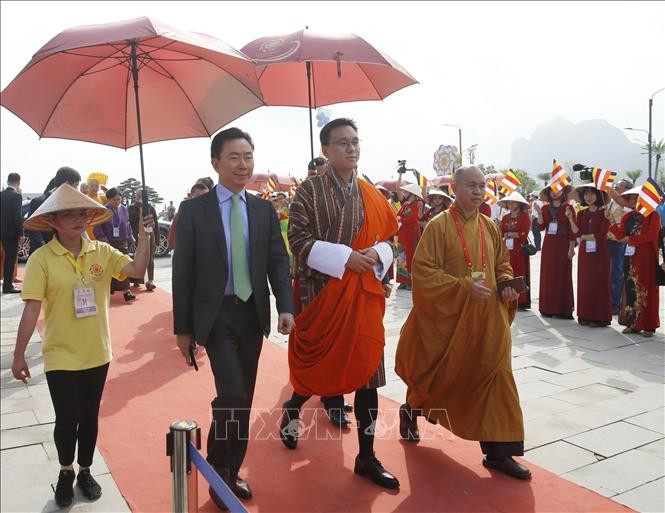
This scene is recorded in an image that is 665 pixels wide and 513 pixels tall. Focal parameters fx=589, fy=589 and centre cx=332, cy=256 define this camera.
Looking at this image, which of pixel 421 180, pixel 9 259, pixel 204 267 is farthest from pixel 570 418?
pixel 9 259

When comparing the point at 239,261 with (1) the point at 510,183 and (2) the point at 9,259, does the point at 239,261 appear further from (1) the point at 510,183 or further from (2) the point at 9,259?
(2) the point at 9,259

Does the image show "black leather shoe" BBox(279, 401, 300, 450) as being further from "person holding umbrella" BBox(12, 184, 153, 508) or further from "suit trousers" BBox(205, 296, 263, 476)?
"person holding umbrella" BBox(12, 184, 153, 508)

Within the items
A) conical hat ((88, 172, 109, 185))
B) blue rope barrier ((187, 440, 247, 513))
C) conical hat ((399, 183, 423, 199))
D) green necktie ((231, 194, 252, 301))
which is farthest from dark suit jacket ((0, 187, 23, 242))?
blue rope barrier ((187, 440, 247, 513))

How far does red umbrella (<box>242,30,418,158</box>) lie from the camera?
3.90m

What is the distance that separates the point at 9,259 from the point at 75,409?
298 inches

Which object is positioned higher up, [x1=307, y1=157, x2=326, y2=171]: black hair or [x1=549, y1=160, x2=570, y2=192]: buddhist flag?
[x1=307, y1=157, x2=326, y2=171]: black hair

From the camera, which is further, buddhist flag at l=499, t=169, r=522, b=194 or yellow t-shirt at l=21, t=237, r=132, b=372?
buddhist flag at l=499, t=169, r=522, b=194

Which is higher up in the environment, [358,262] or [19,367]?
[358,262]

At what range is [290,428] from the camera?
140 inches

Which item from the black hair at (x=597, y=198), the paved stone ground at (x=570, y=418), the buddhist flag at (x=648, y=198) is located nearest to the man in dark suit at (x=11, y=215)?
the paved stone ground at (x=570, y=418)

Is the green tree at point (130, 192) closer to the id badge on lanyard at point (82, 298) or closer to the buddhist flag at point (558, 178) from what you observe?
the id badge on lanyard at point (82, 298)

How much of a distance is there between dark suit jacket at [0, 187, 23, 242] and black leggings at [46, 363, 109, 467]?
23.1 feet

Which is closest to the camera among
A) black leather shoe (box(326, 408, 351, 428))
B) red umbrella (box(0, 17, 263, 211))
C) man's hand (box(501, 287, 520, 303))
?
man's hand (box(501, 287, 520, 303))

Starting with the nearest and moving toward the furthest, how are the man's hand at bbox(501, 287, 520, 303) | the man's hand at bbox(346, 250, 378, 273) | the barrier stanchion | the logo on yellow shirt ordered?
the barrier stanchion → the logo on yellow shirt → the man's hand at bbox(346, 250, 378, 273) → the man's hand at bbox(501, 287, 520, 303)
